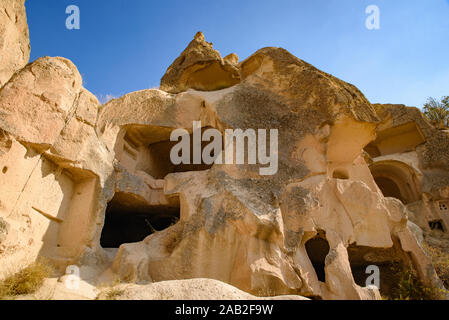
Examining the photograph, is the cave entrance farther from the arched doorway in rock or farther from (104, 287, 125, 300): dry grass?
the arched doorway in rock

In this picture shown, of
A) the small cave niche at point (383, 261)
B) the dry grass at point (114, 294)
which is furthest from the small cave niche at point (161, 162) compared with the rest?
the dry grass at point (114, 294)

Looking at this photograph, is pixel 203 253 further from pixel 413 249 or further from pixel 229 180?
pixel 413 249

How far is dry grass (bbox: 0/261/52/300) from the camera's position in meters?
3.06

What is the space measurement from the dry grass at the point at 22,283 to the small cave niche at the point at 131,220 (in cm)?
293

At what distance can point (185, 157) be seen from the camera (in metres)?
7.83

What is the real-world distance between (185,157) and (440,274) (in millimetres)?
6376

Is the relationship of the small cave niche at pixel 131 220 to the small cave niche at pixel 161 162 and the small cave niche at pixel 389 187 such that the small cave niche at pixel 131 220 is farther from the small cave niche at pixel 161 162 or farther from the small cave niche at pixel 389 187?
the small cave niche at pixel 389 187

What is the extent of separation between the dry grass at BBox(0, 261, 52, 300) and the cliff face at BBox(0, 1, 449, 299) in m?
0.33

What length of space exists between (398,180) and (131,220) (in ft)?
33.8

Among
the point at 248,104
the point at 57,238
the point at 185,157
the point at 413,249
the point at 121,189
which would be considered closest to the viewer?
the point at 57,238

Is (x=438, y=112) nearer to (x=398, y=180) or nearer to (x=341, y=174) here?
(x=398, y=180)

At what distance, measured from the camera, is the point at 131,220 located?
7277 millimetres
